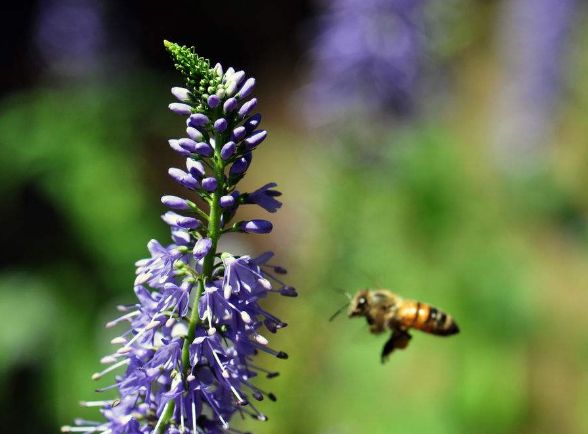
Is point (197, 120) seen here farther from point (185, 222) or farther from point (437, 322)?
point (437, 322)

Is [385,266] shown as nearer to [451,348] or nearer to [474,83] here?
[451,348]

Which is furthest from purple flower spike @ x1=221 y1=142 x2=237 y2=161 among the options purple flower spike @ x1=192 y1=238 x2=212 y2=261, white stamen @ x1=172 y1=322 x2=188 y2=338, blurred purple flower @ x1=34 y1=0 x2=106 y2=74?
blurred purple flower @ x1=34 y1=0 x2=106 y2=74

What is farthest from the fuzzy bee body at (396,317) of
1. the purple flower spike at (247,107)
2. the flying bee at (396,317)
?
the purple flower spike at (247,107)

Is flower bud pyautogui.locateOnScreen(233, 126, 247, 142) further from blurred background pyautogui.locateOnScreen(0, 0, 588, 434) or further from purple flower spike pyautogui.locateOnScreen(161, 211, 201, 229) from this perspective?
blurred background pyautogui.locateOnScreen(0, 0, 588, 434)

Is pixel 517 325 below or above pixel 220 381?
above

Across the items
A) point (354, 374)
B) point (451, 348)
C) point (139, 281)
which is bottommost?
point (139, 281)

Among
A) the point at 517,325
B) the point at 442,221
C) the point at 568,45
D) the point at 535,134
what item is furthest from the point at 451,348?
the point at 568,45
